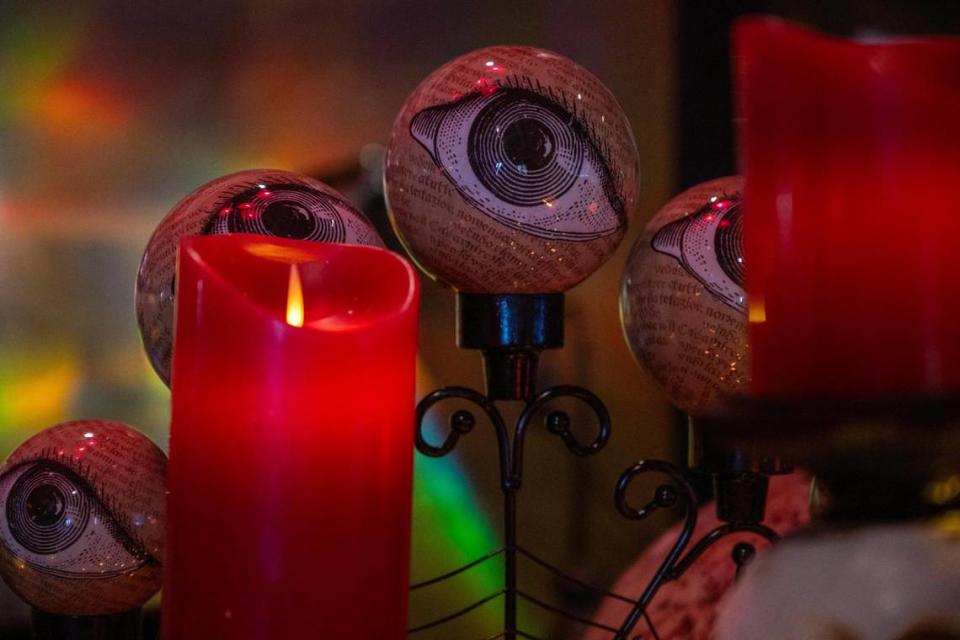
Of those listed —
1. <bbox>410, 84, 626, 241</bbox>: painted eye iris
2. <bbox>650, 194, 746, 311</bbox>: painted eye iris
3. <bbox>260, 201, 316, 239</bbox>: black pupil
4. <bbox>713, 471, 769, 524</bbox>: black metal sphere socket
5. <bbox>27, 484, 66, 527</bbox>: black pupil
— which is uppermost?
<bbox>410, 84, 626, 241</bbox>: painted eye iris

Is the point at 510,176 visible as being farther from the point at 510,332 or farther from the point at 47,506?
the point at 47,506

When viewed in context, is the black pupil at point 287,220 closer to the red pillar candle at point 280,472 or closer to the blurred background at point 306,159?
the red pillar candle at point 280,472

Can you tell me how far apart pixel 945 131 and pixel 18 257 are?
69.4 inches

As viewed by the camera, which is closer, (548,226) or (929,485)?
(929,485)

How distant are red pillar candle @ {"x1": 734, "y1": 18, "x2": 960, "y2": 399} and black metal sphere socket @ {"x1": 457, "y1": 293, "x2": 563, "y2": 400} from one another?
241mm

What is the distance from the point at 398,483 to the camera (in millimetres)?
319

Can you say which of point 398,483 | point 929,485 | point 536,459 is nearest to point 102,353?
point 536,459

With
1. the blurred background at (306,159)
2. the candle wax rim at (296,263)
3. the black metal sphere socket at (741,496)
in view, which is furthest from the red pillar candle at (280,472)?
the blurred background at (306,159)

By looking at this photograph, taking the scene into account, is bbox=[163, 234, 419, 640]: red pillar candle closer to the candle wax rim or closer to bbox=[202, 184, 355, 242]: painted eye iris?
the candle wax rim

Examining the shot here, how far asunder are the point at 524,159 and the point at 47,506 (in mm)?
232

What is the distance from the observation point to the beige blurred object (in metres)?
0.22

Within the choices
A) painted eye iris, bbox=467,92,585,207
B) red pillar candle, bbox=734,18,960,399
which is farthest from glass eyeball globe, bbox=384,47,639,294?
red pillar candle, bbox=734,18,960,399

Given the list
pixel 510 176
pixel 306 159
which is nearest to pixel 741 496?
pixel 510 176

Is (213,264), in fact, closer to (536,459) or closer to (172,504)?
(172,504)
